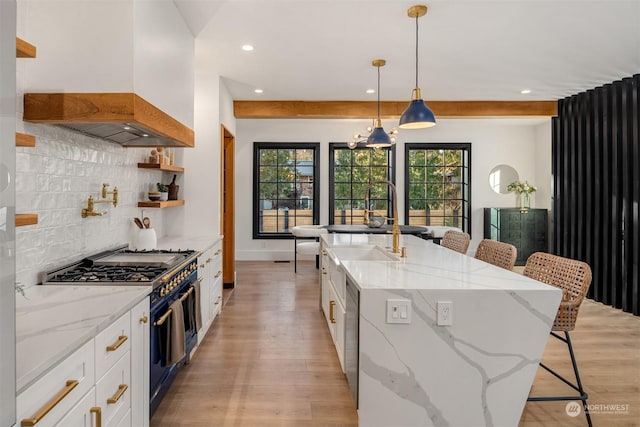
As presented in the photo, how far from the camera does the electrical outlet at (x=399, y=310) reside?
70.0 inches

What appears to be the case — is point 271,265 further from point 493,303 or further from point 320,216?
point 493,303

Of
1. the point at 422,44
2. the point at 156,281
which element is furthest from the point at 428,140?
the point at 156,281

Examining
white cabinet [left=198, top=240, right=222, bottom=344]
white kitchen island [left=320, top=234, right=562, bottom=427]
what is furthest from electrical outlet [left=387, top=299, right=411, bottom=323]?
white cabinet [left=198, top=240, right=222, bottom=344]

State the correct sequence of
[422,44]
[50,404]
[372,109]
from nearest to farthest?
[50,404]
[422,44]
[372,109]

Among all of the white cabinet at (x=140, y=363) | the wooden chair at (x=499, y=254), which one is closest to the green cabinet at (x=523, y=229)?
the wooden chair at (x=499, y=254)

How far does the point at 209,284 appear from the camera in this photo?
350cm

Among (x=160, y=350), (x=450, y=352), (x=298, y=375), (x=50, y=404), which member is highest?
(x=50, y=404)

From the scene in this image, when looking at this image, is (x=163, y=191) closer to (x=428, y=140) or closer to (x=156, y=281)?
(x=156, y=281)

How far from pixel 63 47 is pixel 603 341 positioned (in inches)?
184

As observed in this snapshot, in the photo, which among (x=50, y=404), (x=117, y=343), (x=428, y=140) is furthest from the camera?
(x=428, y=140)

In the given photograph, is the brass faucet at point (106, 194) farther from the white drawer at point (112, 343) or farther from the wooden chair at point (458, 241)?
the wooden chair at point (458, 241)

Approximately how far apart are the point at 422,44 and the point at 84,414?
3.74 metres

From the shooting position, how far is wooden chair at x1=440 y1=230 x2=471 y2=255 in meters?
3.32

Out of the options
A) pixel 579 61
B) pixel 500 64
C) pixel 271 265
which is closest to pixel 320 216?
pixel 271 265
